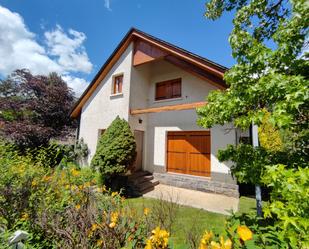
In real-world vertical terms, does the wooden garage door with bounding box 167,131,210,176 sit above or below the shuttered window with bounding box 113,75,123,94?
below

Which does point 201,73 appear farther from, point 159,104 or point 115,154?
point 115,154

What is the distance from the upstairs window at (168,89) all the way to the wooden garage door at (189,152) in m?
2.47

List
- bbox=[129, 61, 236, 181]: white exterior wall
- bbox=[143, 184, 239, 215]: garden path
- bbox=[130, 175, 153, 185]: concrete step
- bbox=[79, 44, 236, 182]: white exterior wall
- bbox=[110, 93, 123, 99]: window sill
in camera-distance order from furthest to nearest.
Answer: bbox=[110, 93, 123, 99]: window sill, bbox=[79, 44, 236, 182]: white exterior wall, bbox=[129, 61, 236, 181]: white exterior wall, bbox=[130, 175, 153, 185]: concrete step, bbox=[143, 184, 239, 215]: garden path

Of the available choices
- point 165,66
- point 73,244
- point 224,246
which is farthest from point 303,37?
point 165,66

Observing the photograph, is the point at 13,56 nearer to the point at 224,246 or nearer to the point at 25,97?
the point at 25,97

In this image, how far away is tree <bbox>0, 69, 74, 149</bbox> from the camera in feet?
44.4

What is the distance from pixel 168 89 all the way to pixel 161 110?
8.61ft

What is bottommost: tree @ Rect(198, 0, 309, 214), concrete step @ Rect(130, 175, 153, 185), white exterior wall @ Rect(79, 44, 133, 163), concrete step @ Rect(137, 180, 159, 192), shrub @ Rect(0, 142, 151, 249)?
concrete step @ Rect(137, 180, 159, 192)

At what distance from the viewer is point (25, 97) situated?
15.0 meters

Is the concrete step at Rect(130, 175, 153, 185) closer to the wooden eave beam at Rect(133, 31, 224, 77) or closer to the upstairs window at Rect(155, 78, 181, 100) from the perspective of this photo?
the upstairs window at Rect(155, 78, 181, 100)

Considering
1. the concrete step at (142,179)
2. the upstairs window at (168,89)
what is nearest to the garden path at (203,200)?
the concrete step at (142,179)

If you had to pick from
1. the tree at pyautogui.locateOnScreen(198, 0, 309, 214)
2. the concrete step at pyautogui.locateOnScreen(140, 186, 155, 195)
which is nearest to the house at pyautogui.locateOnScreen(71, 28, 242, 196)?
the concrete step at pyautogui.locateOnScreen(140, 186, 155, 195)

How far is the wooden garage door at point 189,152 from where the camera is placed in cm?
1034

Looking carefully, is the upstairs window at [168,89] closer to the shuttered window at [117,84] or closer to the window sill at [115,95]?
the window sill at [115,95]
